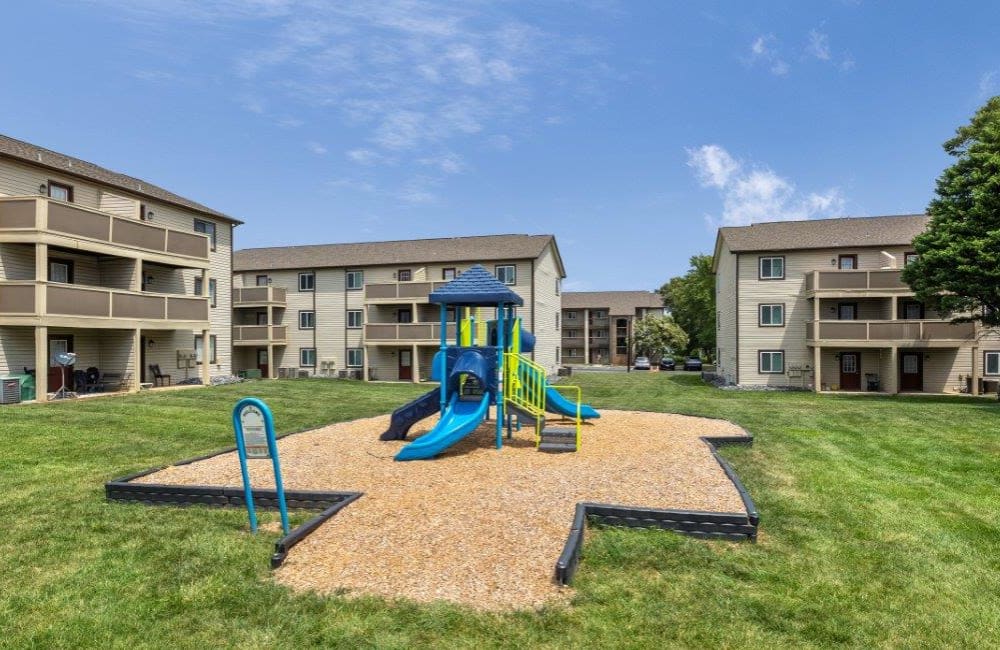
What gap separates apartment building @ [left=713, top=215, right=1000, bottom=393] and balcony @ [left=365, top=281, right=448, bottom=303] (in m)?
19.4

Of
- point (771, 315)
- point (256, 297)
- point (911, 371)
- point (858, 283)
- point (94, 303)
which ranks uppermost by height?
point (858, 283)

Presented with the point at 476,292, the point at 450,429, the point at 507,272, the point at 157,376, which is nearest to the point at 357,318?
the point at 507,272

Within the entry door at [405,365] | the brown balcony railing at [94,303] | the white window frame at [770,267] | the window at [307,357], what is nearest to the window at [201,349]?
the brown balcony railing at [94,303]

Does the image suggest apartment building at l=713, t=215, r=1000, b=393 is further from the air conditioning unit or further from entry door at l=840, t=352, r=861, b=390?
the air conditioning unit

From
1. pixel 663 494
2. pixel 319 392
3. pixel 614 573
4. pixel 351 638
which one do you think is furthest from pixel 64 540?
pixel 319 392

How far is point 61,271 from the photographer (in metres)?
23.0

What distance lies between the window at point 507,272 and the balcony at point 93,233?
18.2 meters

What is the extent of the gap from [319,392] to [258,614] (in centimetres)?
2308

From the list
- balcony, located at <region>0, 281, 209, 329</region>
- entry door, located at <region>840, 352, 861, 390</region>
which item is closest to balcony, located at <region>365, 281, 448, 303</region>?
balcony, located at <region>0, 281, 209, 329</region>

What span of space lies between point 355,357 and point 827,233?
32.2 m

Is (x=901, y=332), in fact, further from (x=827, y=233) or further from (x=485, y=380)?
(x=485, y=380)

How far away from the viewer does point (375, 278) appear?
1588 inches

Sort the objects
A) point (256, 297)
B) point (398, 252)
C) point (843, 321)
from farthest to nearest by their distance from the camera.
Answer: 1. point (398, 252)
2. point (256, 297)
3. point (843, 321)

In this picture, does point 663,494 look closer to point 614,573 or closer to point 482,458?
point 614,573
